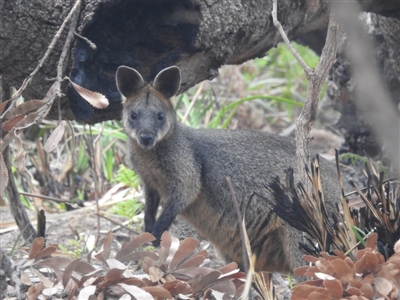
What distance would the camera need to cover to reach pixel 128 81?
16.9ft

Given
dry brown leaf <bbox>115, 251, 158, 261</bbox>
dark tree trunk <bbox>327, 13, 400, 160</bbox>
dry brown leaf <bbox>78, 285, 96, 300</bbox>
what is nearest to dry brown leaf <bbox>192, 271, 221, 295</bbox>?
dry brown leaf <bbox>115, 251, 158, 261</bbox>

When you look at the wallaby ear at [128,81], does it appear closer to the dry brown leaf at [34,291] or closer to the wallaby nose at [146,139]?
the wallaby nose at [146,139]

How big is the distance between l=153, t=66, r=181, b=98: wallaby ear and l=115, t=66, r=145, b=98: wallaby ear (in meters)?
0.13

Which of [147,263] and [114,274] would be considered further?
[147,263]

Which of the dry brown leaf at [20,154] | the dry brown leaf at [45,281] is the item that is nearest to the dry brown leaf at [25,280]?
the dry brown leaf at [45,281]

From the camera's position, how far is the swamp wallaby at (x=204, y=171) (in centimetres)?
525

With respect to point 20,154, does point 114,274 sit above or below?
below

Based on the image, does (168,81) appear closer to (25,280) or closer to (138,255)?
(138,255)

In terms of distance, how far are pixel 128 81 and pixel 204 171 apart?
3.22 feet

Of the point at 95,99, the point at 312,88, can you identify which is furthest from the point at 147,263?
the point at 312,88

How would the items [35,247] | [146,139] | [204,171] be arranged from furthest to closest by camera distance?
[204,171]
[146,139]
[35,247]

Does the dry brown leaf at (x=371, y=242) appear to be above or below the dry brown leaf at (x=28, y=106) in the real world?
below

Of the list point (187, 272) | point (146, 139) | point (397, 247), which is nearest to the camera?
point (397, 247)

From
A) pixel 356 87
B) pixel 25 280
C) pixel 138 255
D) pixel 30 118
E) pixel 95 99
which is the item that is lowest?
pixel 25 280
